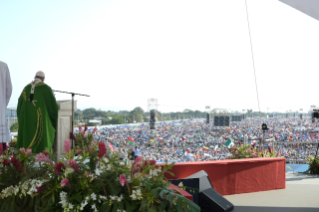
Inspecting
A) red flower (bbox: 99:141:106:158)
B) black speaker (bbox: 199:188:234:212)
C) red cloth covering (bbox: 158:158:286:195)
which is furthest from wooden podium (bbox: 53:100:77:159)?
red flower (bbox: 99:141:106:158)

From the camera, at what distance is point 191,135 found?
48375 millimetres

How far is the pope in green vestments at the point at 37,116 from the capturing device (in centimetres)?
290

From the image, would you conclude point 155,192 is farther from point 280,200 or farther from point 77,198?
point 280,200

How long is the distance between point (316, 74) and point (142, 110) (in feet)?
133

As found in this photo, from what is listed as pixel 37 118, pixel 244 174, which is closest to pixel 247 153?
pixel 244 174

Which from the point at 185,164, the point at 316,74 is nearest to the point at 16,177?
the point at 185,164

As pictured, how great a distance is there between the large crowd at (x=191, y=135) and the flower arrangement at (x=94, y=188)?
35.2 metres

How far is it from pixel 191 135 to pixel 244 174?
44915 millimetres

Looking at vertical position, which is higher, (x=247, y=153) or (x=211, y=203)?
(x=247, y=153)

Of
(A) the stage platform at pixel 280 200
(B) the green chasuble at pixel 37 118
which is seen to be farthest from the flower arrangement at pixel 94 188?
(A) the stage platform at pixel 280 200

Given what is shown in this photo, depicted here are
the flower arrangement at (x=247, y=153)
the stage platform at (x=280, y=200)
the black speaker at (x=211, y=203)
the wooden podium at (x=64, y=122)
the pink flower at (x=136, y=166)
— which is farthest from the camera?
the flower arrangement at (x=247, y=153)

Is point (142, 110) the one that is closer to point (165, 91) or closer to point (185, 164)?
point (165, 91)

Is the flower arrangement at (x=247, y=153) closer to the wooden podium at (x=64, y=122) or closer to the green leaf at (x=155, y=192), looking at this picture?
the wooden podium at (x=64, y=122)

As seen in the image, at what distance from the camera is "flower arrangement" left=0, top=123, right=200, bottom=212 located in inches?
54.8
